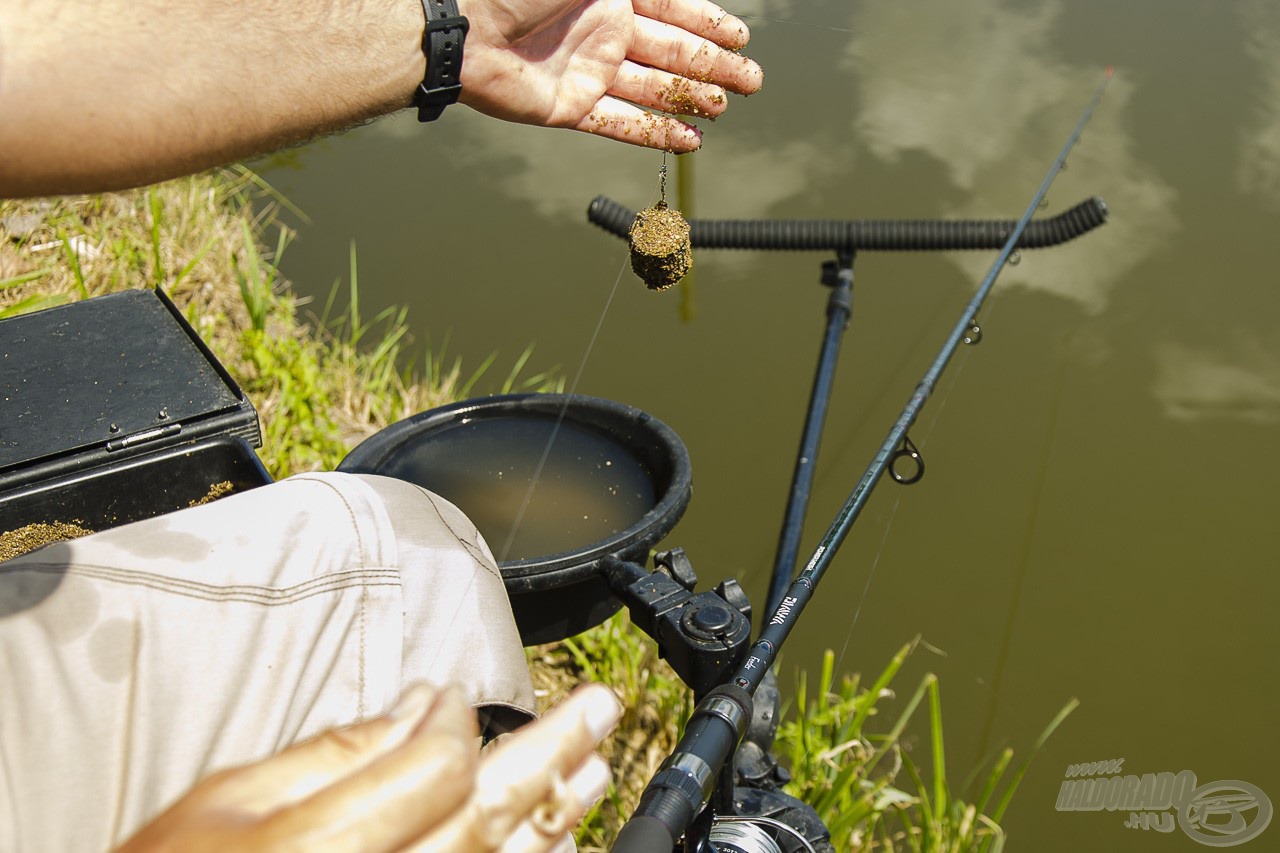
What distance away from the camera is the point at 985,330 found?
4.04 meters

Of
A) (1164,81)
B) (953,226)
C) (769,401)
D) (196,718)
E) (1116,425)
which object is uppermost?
(1164,81)

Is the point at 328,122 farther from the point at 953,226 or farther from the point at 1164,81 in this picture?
the point at 1164,81

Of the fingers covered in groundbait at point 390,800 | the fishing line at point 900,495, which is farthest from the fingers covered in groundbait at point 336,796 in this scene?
the fishing line at point 900,495

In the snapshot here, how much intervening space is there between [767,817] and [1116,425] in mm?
2538

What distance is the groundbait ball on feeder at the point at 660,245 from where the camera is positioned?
74.2 inches

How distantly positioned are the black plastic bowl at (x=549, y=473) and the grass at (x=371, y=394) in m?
0.62

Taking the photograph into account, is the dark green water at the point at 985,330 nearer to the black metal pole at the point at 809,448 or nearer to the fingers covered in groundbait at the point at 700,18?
the black metal pole at the point at 809,448

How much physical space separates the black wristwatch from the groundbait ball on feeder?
41 cm

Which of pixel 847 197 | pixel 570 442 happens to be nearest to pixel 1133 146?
pixel 847 197

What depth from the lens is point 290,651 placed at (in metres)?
1.16

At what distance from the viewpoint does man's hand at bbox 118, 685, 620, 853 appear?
0.63 metres

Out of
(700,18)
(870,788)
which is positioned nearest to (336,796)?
(700,18)

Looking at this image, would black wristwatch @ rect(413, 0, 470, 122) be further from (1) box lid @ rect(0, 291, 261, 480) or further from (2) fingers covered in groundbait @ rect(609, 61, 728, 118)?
(1) box lid @ rect(0, 291, 261, 480)

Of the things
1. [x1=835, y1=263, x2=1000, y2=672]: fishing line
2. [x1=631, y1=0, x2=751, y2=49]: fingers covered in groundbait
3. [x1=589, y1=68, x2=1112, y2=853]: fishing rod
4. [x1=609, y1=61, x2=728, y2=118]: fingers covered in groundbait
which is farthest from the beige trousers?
[x1=835, y1=263, x2=1000, y2=672]: fishing line
